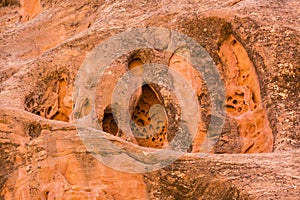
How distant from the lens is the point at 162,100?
13742 mm

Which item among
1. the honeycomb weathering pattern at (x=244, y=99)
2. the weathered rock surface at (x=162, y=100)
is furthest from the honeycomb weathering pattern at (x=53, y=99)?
the honeycomb weathering pattern at (x=244, y=99)

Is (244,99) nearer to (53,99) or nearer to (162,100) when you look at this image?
(162,100)

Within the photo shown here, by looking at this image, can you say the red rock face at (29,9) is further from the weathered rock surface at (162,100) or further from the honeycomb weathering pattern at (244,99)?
the honeycomb weathering pattern at (244,99)

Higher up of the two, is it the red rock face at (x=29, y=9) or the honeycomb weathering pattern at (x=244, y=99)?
the red rock face at (x=29, y=9)

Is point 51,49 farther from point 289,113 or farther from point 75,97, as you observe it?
point 289,113

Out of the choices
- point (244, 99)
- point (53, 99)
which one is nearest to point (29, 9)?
point (53, 99)

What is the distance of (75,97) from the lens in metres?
14.2

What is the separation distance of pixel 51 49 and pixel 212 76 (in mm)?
2819

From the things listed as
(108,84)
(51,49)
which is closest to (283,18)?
(108,84)

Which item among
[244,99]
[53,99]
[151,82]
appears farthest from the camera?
[53,99]

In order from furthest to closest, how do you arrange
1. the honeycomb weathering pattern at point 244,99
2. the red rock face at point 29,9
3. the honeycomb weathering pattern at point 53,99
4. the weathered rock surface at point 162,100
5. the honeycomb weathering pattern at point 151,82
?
the red rock face at point 29,9
the honeycomb weathering pattern at point 53,99
the honeycomb weathering pattern at point 151,82
the honeycomb weathering pattern at point 244,99
the weathered rock surface at point 162,100

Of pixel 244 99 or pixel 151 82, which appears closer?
pixel 244 99

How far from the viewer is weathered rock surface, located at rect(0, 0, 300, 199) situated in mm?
10383

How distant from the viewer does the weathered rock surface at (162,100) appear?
1038cm
